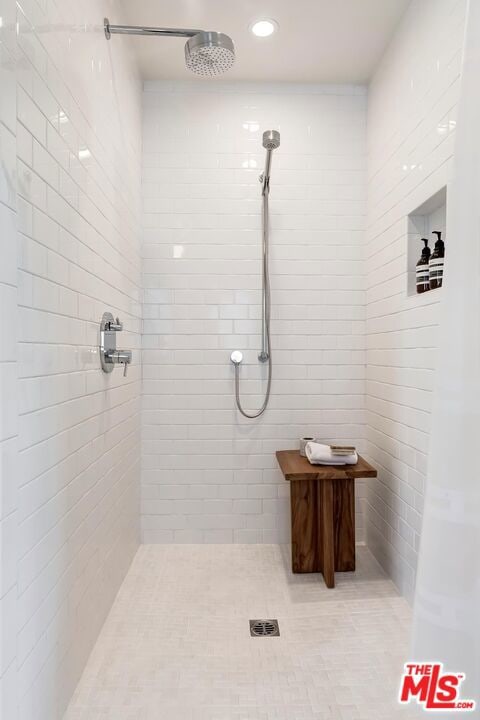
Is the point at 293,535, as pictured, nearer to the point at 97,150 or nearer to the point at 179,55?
the point at 97,150

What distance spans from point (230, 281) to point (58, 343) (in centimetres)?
142

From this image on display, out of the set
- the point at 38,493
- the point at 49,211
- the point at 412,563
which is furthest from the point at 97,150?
the point at 412,563

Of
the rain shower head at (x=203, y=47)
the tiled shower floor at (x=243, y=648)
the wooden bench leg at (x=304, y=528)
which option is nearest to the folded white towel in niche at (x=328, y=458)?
the wooden bench leg at (x=304, y=528)

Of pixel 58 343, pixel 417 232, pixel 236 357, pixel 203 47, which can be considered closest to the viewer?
pixel 58 343

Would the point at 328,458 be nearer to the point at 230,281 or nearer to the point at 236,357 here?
the point at 236,357

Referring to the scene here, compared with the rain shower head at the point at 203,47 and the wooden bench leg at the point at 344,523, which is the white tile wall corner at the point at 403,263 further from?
the rain shower head at the point at 203,47

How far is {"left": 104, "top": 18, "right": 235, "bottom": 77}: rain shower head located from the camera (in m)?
1.58

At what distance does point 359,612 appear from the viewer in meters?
1.93

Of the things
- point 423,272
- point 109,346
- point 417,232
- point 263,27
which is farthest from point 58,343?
point 263,27

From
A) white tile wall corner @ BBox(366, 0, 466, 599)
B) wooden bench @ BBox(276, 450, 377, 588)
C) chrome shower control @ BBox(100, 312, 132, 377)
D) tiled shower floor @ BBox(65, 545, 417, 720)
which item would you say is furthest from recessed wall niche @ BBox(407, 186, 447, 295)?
tiled shower floor @ BBox(65, 545, 417, 720)

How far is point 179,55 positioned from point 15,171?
1725 mm

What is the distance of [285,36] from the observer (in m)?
2.22

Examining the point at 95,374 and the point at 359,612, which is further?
the point at 359,612

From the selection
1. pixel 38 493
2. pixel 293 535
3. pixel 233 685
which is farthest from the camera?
pixel 293 535
